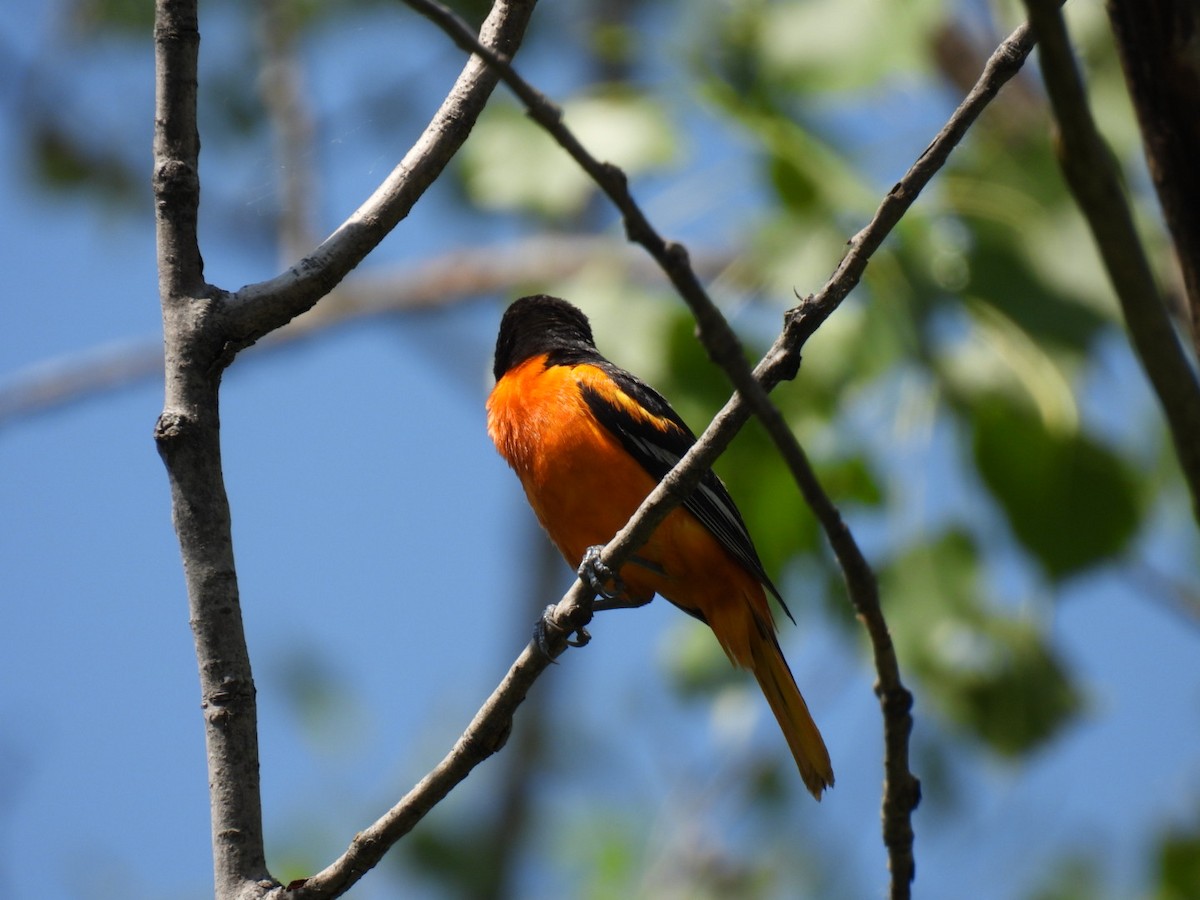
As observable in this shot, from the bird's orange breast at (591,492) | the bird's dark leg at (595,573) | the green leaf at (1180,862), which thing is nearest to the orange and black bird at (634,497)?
the bird's orange breast at (591,492)

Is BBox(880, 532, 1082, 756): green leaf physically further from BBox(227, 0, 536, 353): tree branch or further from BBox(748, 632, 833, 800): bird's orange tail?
BBox(227, 0, 536, 353): tree branch

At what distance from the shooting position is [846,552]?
2258 mm

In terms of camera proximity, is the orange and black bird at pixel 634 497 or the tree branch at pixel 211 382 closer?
the tree branch at pixel 211 382

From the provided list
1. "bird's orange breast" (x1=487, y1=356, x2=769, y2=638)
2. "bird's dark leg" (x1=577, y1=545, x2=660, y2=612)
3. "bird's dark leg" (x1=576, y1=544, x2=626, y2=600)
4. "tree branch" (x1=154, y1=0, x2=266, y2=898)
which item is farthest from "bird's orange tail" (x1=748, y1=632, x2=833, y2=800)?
"tree branch" (x1=154, y1=0, x2=266, y2=898)

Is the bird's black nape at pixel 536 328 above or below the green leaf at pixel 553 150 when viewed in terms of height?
below

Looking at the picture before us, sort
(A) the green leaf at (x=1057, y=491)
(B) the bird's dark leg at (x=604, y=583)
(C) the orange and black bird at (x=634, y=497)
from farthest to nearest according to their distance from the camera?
1. (C) the orange and black bird at (x=634, y=497)
2. (A) the green leaf at (x=1057, y=491)
3. (B) the bird's dark leg at (x=604, y=583)

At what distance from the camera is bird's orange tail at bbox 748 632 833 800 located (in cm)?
440

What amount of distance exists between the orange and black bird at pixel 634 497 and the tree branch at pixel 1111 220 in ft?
9.24

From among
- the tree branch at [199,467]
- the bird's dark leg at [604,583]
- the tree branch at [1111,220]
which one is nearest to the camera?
the tree branch at [1111,220]

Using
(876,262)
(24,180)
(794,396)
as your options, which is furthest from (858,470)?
(24,180)

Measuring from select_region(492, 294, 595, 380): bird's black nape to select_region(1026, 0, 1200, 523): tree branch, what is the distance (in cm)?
404

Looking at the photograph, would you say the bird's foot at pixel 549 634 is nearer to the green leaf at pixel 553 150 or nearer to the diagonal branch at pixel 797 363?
the diagonal branch at pixel 797 363

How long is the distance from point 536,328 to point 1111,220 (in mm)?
4304

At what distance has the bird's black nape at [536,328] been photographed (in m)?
5.91
